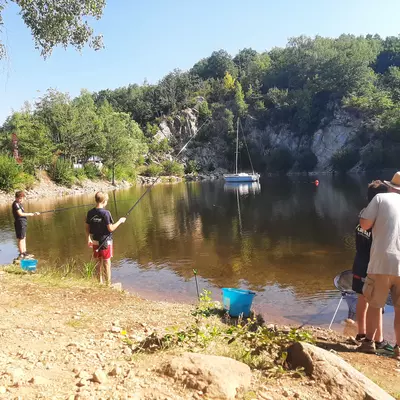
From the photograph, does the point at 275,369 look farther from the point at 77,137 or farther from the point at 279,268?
the point at 77,137

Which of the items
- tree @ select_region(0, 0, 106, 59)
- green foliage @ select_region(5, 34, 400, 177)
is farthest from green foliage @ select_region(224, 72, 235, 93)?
tree @ select_region(0, 0, 106, 59)

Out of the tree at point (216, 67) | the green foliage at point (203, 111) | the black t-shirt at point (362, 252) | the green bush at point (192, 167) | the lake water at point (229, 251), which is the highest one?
the tree at point (216, 67)

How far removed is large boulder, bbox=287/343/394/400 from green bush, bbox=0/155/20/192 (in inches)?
1427

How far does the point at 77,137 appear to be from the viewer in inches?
1927

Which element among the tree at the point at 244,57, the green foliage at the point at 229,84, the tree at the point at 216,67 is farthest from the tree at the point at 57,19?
the tree at the point at 244,57

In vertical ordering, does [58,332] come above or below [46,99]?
below

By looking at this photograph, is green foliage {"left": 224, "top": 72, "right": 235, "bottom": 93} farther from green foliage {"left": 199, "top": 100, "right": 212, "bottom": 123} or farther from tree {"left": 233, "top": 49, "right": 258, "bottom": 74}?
tree {"left": 233, "top": 49, "right": 258, "bottom": 74}

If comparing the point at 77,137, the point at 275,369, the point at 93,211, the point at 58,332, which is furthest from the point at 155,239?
the point at 77,137

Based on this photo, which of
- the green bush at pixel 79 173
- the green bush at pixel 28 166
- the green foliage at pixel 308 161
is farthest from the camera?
the green foliage at pixel 308 161

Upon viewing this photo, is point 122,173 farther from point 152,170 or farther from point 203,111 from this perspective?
point 203,111

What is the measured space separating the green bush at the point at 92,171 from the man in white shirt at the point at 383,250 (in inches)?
1904

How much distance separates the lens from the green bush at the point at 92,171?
1968 inches

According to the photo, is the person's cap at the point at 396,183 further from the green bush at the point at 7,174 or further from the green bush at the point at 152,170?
the green bush at the point at 152,170

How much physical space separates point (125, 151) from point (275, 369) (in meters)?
51.0
